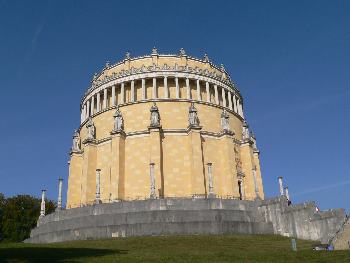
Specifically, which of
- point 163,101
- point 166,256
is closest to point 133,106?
point 163,101

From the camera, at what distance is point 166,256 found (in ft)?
57.9

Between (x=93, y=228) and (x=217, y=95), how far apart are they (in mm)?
24373

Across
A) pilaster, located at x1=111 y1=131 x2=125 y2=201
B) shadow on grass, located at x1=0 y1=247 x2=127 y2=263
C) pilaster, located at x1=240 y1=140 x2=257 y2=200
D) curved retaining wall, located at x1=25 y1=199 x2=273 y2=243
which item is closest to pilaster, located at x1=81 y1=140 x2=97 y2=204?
pilaster, located at x1=111 y1=131 x2=125 y2=201

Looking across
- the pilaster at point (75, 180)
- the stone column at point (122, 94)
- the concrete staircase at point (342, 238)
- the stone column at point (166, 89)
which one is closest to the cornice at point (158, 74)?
the stone column at point (166, 89)

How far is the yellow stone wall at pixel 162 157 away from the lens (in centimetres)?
4128

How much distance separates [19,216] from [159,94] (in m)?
28.9

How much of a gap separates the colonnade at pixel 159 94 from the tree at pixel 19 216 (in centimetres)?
1723

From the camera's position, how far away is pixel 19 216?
2242 inches

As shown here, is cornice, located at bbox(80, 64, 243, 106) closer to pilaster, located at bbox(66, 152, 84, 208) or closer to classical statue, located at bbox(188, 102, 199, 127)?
classical statue, located at bbox(188, 102, 199, 127)

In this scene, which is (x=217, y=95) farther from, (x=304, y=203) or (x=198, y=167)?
(x=304, y=203)

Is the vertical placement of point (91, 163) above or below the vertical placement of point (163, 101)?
below

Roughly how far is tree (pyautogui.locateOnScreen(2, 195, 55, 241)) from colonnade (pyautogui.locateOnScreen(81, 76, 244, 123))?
17228 millimetres

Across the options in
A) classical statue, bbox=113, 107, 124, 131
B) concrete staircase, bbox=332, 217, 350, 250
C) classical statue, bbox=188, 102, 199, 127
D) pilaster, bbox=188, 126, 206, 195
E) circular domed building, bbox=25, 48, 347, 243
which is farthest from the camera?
classical statue, bbox=113, 107, 124, 131

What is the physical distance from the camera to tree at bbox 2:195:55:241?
55094mm
